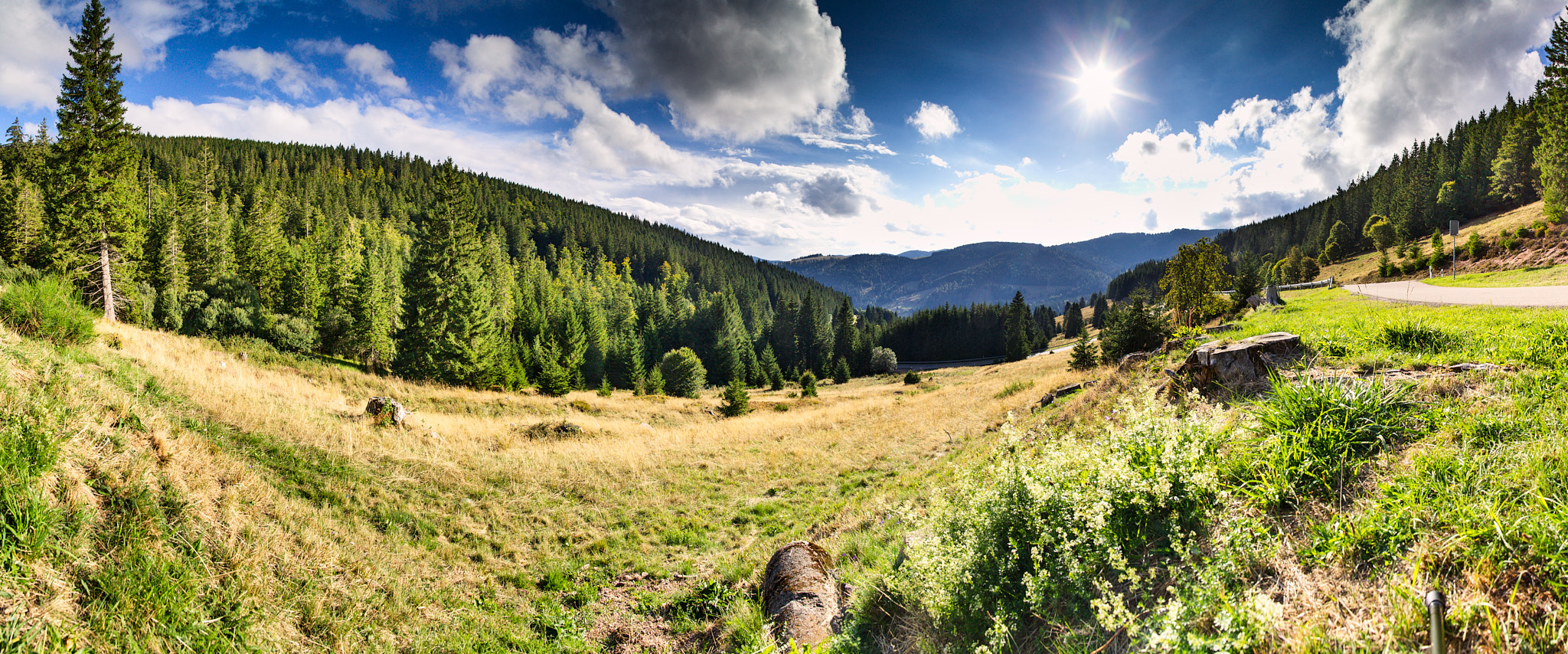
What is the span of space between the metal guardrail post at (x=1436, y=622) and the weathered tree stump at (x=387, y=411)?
18.5 metres

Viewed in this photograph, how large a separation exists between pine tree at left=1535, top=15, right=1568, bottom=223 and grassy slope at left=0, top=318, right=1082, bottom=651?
173ft

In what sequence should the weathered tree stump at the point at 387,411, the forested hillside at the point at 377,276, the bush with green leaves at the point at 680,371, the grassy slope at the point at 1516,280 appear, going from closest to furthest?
1. the weathered tree stump at the point at 387,411
2. the grassy slope at the point at 1516,280
3. the forested hillside at the point at 377,276
4. the bush with green leaves at the point at 680,371

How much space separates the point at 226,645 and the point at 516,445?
465 inches

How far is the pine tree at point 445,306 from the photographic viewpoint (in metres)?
33.4

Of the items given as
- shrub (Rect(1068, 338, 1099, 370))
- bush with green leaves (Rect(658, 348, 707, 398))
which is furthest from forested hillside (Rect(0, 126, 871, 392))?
shrub (Rect(1068, 338, 1099, 370))

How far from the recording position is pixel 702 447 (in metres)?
17.2

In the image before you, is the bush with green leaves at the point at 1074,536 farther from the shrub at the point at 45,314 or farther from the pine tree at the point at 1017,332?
the pine tree at the point at 1017,332

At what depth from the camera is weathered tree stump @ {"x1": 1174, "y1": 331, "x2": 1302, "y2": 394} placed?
6.25 meters

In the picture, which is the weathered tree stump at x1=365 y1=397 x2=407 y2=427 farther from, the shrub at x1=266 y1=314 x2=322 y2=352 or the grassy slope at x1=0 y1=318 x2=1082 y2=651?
the shrub at x1=266 y1=314 x2=322 y2=352

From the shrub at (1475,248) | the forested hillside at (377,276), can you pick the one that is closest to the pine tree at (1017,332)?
the forested hillside at (377,276)

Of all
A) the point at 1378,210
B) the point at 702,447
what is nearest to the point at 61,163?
the point at 702,447

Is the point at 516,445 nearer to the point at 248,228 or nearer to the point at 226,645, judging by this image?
the point at 226,645

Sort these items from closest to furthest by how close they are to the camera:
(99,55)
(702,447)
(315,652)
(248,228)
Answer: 1. (315,652)
2. (702,447)
3. (99,55)
4. (248,228)

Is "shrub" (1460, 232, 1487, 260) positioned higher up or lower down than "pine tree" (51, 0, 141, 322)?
lower down
